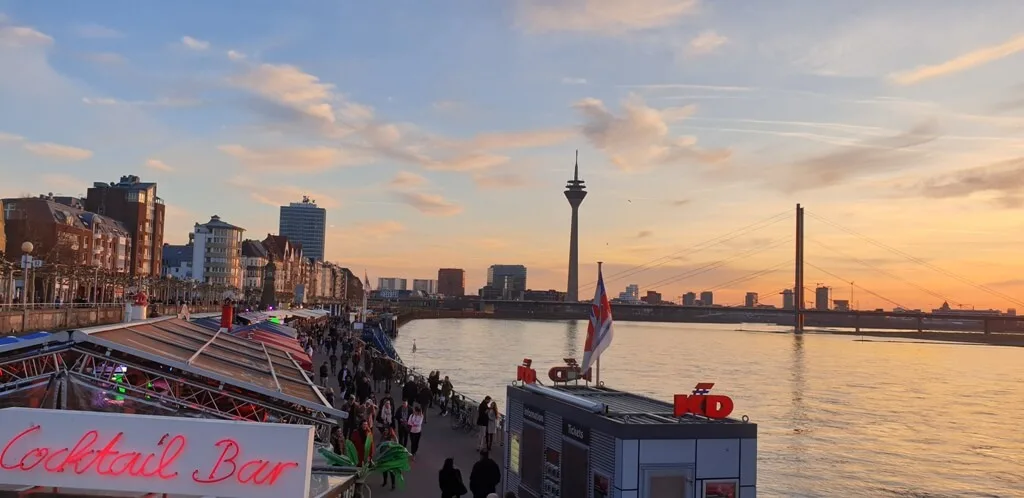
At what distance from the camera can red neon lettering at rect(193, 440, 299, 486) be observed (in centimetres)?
805

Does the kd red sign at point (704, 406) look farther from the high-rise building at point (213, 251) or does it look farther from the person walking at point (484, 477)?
the high-rise building at point (213, 251)

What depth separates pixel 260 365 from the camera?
17.1 m

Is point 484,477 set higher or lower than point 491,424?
higher

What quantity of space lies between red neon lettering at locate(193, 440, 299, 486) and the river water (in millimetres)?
24353

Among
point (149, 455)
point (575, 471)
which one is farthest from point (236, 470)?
point (575, 471)

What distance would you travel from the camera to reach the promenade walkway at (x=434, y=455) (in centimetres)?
1784

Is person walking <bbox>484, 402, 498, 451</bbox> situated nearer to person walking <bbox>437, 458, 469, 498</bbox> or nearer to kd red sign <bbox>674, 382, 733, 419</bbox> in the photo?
person walking <bbox>437, 458, 469, 498</bbox>

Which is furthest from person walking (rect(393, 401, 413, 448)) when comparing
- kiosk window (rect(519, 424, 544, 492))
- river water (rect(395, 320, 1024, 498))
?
river water (rect(395, 320, 1024, 498))

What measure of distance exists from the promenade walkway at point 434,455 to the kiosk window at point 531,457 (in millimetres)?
3395

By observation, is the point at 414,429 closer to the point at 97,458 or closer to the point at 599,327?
the point at 599,327

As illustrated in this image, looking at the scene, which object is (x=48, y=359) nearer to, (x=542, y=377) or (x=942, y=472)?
(x=942, y=472)

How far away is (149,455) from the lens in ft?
26.3

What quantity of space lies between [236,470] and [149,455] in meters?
0.82

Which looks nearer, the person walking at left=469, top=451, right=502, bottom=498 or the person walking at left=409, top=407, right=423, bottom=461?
the person walking at left=469, top=451, right=502, bottom=498
